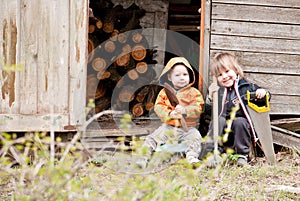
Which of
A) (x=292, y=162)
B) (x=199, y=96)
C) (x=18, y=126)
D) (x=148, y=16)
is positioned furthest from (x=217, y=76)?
(x=148, y=16)

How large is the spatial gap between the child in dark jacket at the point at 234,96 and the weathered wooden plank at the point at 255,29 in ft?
0.93

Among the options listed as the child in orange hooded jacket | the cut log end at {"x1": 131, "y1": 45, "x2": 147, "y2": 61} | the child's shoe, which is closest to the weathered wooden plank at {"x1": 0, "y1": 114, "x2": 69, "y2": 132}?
the child in orange hooded jacket

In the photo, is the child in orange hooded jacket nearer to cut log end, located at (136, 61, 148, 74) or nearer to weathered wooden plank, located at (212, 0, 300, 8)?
weathered wooden plank, located at (212, 0, 300, 8)

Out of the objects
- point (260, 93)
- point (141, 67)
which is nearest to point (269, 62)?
point (260, 93)

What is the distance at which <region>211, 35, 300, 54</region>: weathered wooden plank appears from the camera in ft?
19.0

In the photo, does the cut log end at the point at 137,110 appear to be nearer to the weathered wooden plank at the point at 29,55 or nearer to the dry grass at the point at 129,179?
the dry grass at the point at 129,179

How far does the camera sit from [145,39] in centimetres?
780

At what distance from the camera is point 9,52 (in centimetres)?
515

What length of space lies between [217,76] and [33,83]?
1.85 metres

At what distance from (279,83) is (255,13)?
2.59 ft

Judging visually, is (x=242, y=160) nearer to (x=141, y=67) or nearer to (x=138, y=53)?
(x=141, y=67)

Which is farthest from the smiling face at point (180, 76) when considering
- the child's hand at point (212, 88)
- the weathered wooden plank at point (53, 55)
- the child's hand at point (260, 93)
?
the weathered wooden plank at point (53, 55)

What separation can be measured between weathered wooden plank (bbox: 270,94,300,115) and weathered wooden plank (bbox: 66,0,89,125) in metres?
2.07

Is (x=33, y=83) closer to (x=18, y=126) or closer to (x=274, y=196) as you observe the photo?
(x=18, y=126)
